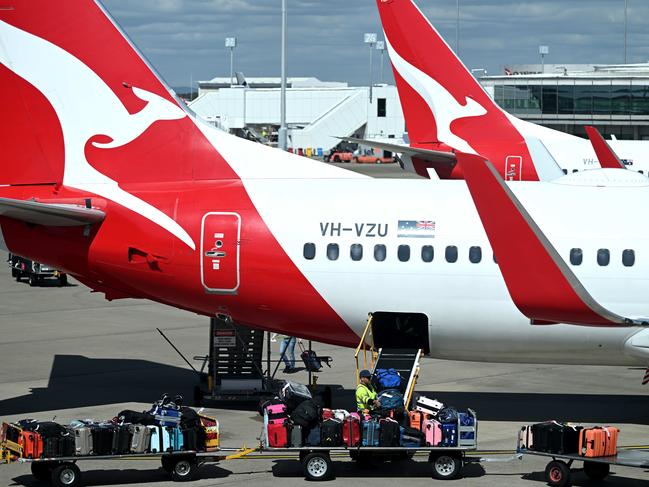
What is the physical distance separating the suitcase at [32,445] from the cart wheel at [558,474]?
8.87m

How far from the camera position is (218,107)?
6088 inches

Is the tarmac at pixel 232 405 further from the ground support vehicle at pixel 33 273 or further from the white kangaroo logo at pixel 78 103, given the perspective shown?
the ground support vehicle at pixel 33 273

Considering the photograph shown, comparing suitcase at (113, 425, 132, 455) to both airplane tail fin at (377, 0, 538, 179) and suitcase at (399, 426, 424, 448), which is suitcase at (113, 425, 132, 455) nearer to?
suitcase at (399, 426, 424, 448)

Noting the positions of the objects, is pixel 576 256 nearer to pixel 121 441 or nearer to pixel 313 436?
pixel 313 436

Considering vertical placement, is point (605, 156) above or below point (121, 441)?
above

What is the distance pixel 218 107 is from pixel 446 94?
113090 millimetres

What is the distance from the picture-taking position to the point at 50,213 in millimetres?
23703

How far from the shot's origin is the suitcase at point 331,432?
66.6 feet

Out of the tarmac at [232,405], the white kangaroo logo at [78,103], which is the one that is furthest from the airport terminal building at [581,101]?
the white kangaroo logo at [78,103]

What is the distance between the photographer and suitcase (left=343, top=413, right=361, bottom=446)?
20.4 meters

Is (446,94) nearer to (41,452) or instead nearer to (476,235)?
(476,235)

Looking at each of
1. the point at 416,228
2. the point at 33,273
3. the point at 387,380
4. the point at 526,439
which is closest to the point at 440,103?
the point at 33,273

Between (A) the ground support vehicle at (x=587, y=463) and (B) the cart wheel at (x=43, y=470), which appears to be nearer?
(A) the ground support vehicle at (x=587, y=463)

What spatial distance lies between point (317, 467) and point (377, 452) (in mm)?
1284
